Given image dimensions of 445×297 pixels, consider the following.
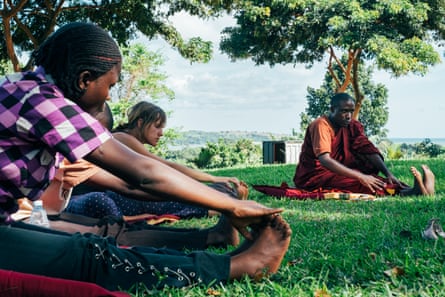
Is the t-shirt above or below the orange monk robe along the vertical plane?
above

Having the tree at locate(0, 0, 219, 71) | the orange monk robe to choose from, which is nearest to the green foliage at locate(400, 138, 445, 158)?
the tree at locate(0, 0, 219, 71)

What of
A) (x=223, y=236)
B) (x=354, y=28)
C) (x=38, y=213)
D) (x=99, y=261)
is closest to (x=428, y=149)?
(x=354, y=28)

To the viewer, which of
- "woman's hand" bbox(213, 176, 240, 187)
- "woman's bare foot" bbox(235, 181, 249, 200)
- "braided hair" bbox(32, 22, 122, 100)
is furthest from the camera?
"woman's hand" bbox(213, 176, 240, 187)

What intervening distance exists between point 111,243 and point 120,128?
10.7 ft

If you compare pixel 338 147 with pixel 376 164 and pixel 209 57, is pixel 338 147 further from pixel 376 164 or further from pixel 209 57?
pixel 209 57

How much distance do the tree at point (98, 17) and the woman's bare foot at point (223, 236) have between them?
1135 cm

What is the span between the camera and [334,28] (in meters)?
19.9

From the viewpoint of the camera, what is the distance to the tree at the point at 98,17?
14336 mm

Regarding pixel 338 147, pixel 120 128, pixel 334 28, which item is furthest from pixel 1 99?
pixel 334 28

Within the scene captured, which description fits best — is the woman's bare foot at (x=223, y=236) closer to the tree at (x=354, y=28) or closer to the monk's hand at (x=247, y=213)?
→ the monk's hand at (x=247, y=213)

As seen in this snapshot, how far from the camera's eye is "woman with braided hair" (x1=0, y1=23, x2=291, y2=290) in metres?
2.19

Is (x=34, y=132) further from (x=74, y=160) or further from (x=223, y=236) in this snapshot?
(x=223, y=236)

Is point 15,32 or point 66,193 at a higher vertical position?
point 15,32

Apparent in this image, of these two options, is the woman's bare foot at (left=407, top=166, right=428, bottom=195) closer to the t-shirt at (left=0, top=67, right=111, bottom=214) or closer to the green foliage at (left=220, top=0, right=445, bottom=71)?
the t-shirt at (left=0, top=67, right=111, bottom=214)
